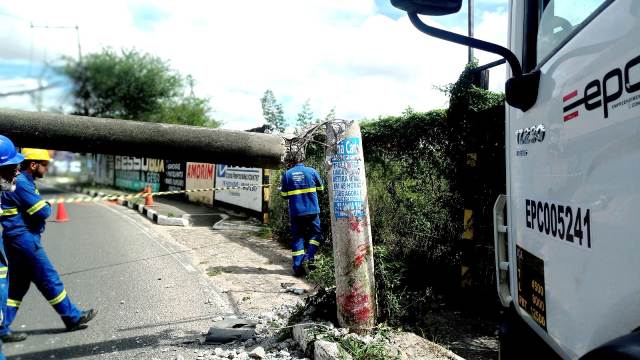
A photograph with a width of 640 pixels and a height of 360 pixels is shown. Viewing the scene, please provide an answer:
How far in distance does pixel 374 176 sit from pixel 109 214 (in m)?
10.9

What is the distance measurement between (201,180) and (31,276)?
11285mm

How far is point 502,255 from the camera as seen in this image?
2.42 meters

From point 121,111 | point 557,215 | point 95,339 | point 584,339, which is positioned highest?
point 121,111

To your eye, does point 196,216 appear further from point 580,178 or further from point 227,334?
point 580,178

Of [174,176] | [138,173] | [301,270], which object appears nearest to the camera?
[301,270]

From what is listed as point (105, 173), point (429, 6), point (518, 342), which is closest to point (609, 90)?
point (429, 6)

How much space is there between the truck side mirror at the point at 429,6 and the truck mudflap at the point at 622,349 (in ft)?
4.13

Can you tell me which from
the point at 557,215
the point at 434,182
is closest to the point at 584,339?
the point at 557,215

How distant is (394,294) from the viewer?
376cm

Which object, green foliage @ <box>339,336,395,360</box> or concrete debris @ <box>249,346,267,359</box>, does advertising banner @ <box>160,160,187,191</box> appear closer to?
concrete debris @ <box>249,346,267,359</box>

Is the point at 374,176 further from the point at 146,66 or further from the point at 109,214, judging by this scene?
the point at 109,214

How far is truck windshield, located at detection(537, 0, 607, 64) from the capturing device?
5.35 feet

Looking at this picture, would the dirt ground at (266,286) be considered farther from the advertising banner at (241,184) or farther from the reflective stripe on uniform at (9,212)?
the reflective stripe on uniform at (9,212)

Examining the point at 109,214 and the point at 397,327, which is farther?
the point at 109,214
